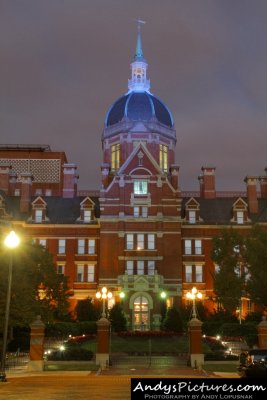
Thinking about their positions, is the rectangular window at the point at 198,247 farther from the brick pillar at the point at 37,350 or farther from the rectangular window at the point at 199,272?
the brick pillar at the point at 37,350

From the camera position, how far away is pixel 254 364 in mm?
22141

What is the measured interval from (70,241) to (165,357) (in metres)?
32.4

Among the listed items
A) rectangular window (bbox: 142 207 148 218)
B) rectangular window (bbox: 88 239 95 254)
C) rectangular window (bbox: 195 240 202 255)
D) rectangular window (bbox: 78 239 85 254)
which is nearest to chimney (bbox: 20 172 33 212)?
rectangular window (bbox: 78 239 85 254)

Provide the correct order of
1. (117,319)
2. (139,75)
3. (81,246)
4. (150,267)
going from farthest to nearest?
(139,75) < (81,246) < (150,267) < (117,319)

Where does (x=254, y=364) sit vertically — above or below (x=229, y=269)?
below

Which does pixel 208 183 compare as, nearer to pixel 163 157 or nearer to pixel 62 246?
pixel 163 157

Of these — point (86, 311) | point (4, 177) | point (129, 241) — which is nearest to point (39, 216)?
point (4, 177)

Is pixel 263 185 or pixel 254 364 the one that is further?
pixel 263 185

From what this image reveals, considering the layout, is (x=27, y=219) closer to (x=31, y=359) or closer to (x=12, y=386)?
(x=31, y=359)

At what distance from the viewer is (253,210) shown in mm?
75188

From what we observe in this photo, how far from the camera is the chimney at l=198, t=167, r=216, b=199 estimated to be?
7962 cm

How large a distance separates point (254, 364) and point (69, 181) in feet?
209

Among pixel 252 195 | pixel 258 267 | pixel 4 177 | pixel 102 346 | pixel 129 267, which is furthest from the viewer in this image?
pixel 4 177

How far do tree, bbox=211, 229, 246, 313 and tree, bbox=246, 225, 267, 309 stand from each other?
209 centimetres
